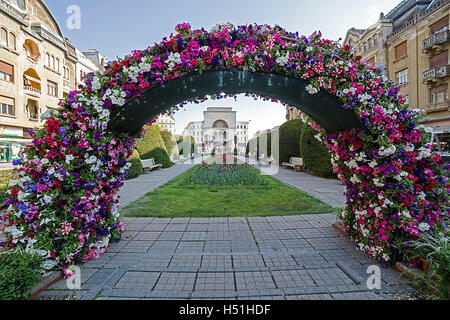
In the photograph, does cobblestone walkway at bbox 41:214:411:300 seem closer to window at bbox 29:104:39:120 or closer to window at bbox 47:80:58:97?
window at bbox 29:104:39:120

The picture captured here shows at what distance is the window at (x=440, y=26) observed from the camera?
1590 cm

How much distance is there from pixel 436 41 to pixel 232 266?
22188mm

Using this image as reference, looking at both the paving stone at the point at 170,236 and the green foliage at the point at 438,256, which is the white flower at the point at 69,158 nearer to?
the paving stone at the point at 170,236

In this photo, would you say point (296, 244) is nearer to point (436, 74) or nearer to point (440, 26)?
point (436, 74)

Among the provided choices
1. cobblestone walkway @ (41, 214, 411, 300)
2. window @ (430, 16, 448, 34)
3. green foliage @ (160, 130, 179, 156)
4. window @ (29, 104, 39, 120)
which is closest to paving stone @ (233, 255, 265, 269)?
cobblestone walkway @ (41, 214, 411, 300)

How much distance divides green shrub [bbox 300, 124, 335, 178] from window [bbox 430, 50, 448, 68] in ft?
46.9

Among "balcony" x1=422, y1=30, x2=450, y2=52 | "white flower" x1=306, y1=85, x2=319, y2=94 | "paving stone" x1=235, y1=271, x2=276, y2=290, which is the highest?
"balcony" x1=422, y1=30, x2=450, y2=52

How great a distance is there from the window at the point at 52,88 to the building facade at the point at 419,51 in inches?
1052

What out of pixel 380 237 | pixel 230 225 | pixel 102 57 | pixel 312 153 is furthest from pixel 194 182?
pixel 102 57

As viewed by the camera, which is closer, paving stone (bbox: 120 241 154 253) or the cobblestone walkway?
the cobblestone walkway

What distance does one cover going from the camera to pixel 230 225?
4.44m

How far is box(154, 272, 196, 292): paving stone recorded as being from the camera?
2463mm

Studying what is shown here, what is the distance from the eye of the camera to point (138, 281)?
2574 mm

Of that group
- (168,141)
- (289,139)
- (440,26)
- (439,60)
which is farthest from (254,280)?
(440,26)
